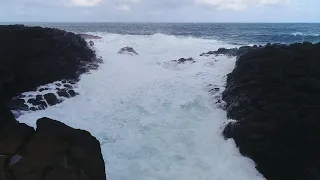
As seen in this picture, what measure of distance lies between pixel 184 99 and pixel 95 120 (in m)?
3.66

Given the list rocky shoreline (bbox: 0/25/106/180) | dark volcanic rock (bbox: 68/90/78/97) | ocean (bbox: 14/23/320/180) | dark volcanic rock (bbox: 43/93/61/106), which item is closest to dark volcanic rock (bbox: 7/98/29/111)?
rocky shoreline (bbox: 0/25/106/180)

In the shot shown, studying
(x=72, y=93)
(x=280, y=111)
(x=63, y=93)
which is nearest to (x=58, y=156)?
(x=280, y=111)

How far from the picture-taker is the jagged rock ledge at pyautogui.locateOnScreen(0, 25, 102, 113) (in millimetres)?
12492

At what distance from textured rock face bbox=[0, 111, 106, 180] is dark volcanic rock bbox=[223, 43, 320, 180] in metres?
4.78

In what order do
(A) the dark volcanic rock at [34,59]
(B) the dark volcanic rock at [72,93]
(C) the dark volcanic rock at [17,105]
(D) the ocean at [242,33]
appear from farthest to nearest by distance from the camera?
(D) the ocean at [242,33]
(B) the dark volcanic rock at [72,93]
(A) the dark volcanic rock at [34,59]
(C) the dark volcanic rock at [17,105]

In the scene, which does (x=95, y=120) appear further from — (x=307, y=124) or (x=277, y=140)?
(x=307, y=124)

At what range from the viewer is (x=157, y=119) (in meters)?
11.8

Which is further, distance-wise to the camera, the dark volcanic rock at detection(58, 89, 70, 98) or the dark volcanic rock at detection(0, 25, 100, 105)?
the dark volcanic rock at detection(58, 89, 70, 98)

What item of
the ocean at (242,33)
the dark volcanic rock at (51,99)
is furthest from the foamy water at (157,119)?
the ocean at (242,33)

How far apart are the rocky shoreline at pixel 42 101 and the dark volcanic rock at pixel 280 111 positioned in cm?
477

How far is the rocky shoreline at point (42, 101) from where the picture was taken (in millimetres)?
6156

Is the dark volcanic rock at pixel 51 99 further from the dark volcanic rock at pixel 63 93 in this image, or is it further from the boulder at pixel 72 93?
the boulder at pixel 72 93

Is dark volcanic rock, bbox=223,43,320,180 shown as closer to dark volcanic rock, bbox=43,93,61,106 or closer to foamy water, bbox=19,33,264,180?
foamy water, bbox=19,33,264,180

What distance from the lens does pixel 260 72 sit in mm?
11859
